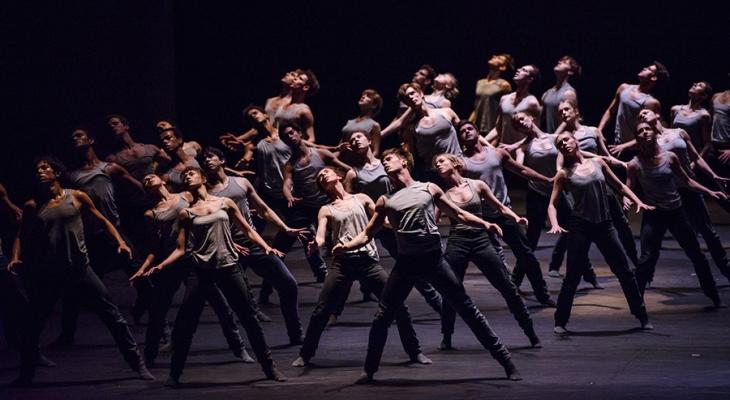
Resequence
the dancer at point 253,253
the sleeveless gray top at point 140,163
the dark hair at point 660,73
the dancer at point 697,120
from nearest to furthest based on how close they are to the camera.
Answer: the dancer at point 253,253 → the sleeveless gray top at point 140,163 → the dancer at point 697,120 → the dark hair at point 660,73

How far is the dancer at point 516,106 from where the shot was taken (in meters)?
17.0

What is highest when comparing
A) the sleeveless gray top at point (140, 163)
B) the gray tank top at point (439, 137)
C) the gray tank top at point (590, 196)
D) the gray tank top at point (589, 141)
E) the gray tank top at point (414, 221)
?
the gray tank top at point (414, 221)

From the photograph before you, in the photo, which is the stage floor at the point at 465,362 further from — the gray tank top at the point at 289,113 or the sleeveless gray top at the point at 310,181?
the gray tank top at the point at 289,113

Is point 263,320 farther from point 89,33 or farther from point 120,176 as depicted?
point 89,33

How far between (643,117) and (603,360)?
3408 millimetres

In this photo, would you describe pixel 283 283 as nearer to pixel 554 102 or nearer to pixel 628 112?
pixel 554 102

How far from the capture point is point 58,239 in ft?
35.8

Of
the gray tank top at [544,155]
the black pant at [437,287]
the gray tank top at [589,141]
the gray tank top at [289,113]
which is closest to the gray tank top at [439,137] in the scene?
the gray tank top at [544,155]

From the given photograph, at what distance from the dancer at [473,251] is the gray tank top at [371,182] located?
1.47 meters

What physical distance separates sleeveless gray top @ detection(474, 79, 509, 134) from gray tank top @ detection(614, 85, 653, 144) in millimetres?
2002

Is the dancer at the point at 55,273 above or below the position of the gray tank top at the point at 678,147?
below

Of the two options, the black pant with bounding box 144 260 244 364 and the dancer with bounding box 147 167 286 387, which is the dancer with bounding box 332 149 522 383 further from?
the black pant with bounding box 144 260 244 364

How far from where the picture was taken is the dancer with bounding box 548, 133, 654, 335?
39.7 ft

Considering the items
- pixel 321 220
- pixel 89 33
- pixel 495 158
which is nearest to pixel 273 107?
pixel 89 33
